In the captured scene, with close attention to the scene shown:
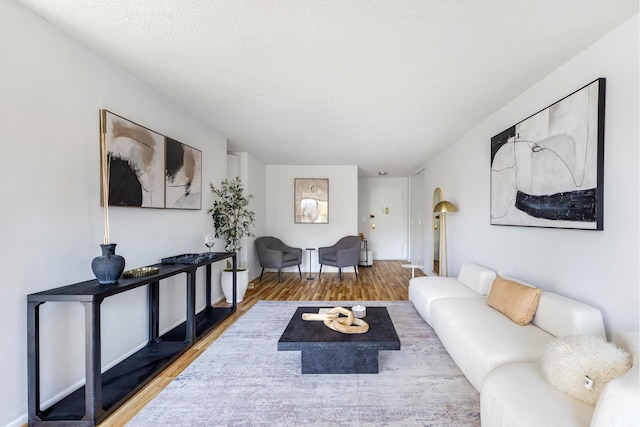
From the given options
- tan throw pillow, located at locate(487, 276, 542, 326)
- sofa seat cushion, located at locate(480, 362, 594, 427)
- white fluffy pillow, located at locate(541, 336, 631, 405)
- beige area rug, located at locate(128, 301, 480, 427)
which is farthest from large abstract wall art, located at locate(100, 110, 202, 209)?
tan throw pillow, located at locate(487, 276, 542, 326)

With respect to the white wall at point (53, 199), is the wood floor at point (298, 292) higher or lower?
lower

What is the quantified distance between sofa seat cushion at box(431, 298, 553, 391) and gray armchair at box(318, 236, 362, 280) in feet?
9.15

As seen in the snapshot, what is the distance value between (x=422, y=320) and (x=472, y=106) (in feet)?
8.20

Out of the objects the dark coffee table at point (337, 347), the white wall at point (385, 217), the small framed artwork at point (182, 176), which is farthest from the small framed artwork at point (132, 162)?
the white wall at point (385, 217)

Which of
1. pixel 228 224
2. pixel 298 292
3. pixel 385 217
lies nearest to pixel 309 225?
pixel 298 292

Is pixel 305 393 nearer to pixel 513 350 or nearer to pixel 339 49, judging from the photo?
pixel 513 350

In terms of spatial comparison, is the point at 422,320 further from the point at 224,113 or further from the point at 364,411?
the point at 224,113

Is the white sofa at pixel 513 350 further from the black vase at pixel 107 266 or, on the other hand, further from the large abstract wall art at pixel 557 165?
the black vase at pixel 107 266

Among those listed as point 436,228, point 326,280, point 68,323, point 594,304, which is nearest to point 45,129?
point 68,323

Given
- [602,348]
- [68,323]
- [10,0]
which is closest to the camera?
[602,348]

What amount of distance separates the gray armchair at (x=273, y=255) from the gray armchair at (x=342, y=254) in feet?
1.79

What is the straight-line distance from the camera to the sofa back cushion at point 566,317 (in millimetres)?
1712

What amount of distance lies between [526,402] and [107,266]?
2.52 meters

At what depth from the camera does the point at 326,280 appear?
545 centimetres
